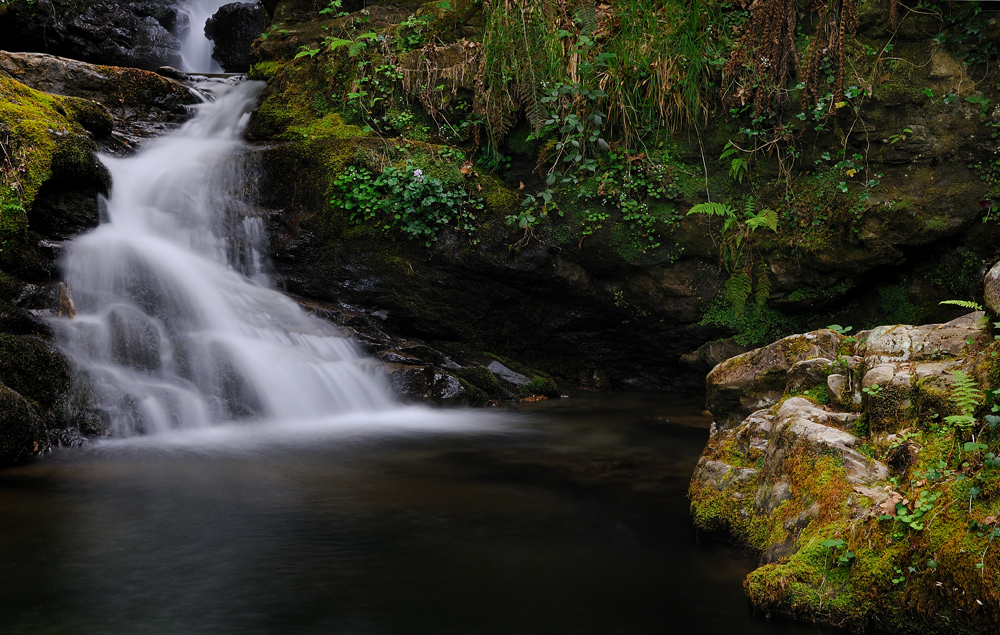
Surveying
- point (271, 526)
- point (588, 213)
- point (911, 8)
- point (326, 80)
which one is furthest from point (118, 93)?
point (911, 8)

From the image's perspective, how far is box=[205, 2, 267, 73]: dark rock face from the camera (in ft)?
45.9

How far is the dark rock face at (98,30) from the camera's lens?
11.8 meters

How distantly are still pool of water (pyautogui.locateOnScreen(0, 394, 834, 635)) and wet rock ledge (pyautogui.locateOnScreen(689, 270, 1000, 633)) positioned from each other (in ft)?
0.66

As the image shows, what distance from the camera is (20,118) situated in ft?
22.2

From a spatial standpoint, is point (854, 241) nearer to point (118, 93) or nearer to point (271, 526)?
point (271, 526)

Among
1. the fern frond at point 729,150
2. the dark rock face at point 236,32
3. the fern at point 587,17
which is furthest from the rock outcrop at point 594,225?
the dark rock face at point 236,32

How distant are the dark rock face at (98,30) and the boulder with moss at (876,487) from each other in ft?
44.6

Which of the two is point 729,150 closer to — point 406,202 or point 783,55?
point 783,55

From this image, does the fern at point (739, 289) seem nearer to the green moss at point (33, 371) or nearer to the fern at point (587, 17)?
the fern at point (587, 17)

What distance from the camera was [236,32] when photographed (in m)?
14.0

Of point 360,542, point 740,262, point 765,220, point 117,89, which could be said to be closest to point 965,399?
point 360,542

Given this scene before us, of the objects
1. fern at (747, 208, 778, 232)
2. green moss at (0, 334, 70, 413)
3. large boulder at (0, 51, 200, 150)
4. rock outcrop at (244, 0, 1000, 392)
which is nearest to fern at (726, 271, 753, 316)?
rock outcrop at (244, 0, 1000, 392)

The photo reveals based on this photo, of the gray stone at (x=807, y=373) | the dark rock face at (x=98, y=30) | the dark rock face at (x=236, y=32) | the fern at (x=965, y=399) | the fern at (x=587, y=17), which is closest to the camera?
the fern at (x=965, y=399)

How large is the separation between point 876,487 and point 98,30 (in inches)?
584
